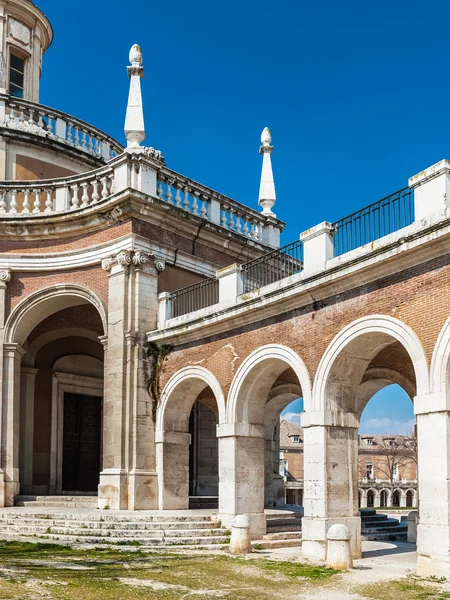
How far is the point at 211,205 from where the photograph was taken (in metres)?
21.4

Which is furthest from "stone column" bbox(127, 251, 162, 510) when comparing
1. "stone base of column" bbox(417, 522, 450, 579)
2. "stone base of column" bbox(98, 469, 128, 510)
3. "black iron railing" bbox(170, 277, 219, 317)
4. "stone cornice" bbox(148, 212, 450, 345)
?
"stone base of column" bbox(417, 522, 450, 579)

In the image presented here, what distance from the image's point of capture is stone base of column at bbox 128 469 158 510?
17984mm

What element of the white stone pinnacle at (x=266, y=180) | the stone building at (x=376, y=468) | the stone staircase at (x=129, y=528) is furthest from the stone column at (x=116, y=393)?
the stone building at (x=376, y=468)

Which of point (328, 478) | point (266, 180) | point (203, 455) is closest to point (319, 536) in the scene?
point (328, 478)

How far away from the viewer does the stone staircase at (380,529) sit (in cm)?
1791

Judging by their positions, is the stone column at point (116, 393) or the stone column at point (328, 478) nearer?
the stone column at point (328, 478)

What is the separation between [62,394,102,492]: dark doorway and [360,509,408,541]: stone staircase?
27.8 ft

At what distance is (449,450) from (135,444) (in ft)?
28.6

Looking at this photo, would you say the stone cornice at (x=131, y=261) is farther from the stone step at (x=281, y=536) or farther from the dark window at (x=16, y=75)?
the dark window at (x=16, y=75)

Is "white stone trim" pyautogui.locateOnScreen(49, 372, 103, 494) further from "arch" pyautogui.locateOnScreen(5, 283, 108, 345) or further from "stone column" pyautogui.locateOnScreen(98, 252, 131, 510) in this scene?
"stone column" pyautogui.locateOnScreen(98, 252, 131, 510)

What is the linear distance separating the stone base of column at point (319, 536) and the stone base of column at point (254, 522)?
7.09 ft

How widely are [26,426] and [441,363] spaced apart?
46.3ft

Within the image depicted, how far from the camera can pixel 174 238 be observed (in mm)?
20188

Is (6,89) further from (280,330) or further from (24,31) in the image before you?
(280,330)
